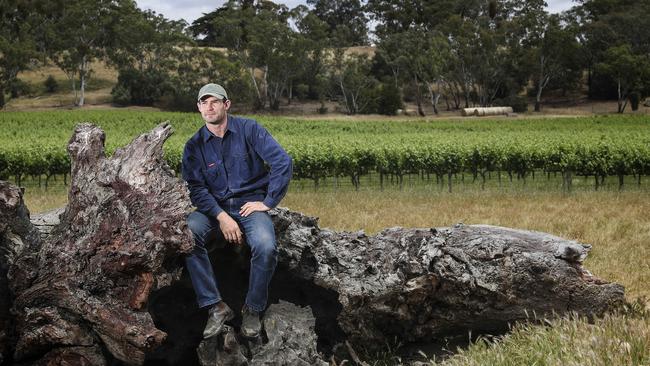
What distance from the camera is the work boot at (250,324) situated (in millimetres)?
5641

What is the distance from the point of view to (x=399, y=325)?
6660 mm

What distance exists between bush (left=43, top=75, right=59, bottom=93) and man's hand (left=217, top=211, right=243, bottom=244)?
301 feet

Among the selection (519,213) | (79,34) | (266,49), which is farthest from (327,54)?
(519,213)

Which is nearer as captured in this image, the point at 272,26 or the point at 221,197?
the point at 221,197

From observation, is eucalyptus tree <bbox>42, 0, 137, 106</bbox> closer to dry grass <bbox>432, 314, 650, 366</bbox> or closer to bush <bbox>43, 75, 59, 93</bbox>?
bush <bbox>43, 75, 59, 93</bbox>

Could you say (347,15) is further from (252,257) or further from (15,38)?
(252,257)

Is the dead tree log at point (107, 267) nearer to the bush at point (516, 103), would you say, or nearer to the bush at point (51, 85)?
the bush at point (516, 103)

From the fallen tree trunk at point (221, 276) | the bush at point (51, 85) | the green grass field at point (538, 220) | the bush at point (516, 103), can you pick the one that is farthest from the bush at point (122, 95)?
the fallen tree trunk at point (221, 276)

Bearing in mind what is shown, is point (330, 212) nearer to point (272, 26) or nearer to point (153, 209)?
point (153, 209)

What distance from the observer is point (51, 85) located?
90062mm

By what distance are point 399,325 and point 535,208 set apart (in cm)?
1252

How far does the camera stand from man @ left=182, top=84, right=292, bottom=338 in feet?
17.8

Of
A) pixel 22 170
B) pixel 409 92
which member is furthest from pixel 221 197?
pixel 409 92

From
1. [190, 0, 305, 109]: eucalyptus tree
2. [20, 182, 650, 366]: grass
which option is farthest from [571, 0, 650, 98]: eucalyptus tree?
[20, 182, 650, 366]: grass
